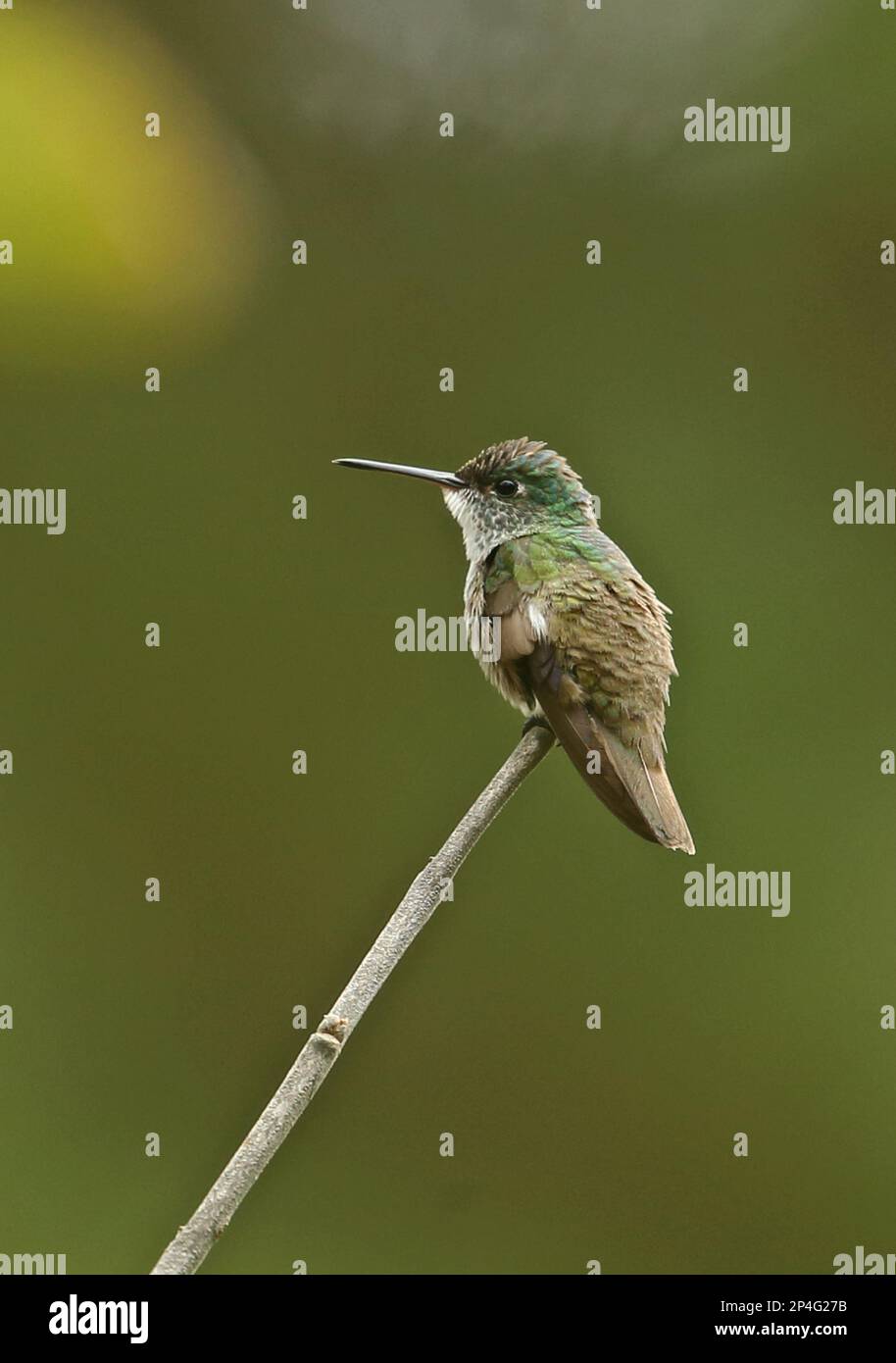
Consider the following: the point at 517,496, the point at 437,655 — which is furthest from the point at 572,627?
the point at 437,655

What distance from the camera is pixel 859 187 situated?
6469 millimetres

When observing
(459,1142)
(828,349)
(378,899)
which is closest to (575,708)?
(378,899)

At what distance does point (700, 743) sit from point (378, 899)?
1.57 metres

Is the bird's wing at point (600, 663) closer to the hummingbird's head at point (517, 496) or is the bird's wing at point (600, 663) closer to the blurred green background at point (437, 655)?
the hummingbird's head at point (517, 496)

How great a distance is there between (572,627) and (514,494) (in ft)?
1.98

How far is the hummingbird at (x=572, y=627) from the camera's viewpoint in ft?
9.78

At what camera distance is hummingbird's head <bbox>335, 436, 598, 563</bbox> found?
143 inches

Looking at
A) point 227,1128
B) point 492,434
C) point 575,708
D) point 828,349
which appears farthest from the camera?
point 828,349

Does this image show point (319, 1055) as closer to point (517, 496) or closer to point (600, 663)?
point (600, 663)

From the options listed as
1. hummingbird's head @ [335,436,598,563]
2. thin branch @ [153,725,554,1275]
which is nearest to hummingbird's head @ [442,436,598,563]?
hummingbird's head @ [335,436,598,563]

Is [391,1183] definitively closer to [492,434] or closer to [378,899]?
[378,899]

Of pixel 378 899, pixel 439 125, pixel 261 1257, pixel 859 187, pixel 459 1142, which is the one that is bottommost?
pixel 261 1257

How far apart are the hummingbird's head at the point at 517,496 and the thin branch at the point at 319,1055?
1.52m

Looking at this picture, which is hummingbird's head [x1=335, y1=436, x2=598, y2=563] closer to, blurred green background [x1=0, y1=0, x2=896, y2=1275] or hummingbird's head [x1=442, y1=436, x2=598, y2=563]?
hummingbird's head [x1=442, y1=436, x2=598, y2=563]
